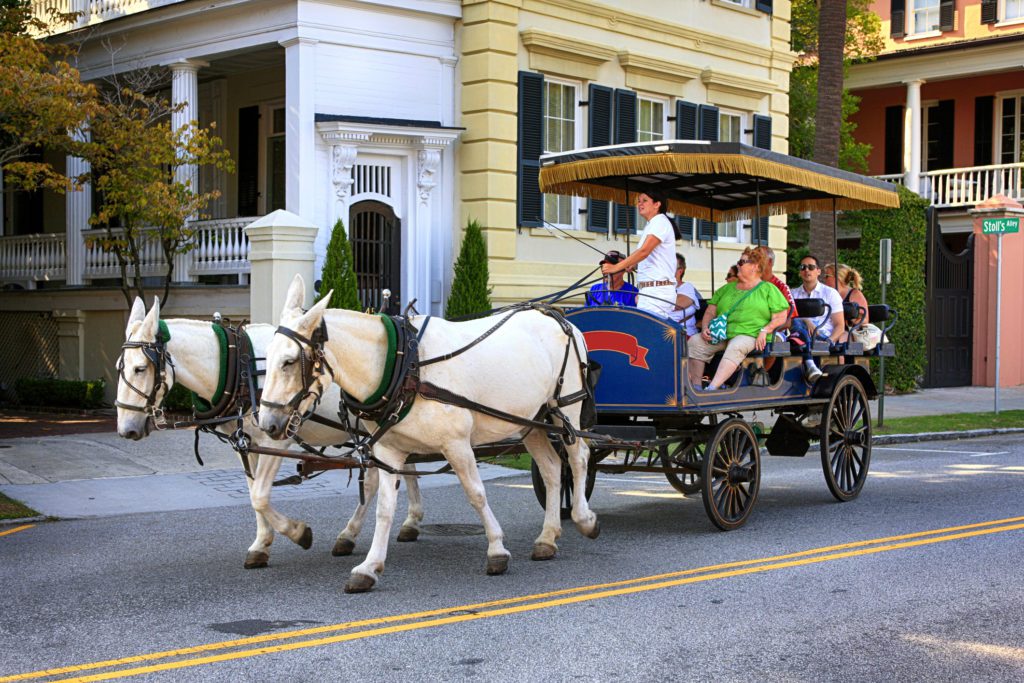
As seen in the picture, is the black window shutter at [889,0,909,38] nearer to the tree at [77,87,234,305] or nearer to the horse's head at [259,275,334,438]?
the tree at [77,87,234,305]

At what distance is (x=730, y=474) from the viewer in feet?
31.2

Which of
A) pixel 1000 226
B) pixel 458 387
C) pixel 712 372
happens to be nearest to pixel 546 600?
pixel 458 387

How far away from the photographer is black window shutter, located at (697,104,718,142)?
22609 mm

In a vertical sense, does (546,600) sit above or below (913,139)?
below

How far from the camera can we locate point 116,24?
19734 millimetres

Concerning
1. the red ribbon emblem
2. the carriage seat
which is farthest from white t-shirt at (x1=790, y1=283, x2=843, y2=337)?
the red ribbon emblem

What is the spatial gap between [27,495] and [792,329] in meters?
7.14

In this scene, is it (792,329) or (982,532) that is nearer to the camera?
(982,532)

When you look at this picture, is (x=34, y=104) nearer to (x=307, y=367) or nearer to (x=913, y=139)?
(x=307, y=367)

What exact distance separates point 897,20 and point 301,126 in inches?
887

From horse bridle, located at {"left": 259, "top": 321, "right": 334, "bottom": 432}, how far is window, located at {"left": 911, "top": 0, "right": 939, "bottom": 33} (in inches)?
1200

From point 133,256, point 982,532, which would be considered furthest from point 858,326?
point 133,256

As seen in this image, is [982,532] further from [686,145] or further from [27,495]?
[27,495]

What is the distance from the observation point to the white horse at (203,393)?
25.3 feet
